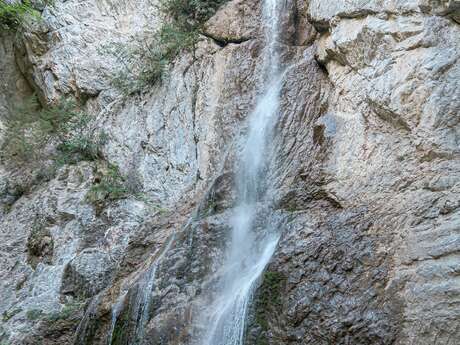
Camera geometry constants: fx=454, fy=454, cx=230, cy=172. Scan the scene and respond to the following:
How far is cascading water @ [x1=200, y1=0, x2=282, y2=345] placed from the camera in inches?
221

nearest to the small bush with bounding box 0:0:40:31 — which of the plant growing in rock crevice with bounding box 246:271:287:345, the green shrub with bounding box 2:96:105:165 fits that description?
the green shrub with bounding box 2:96:105:165

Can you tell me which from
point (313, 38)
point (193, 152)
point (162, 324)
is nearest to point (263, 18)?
point (313, 38)

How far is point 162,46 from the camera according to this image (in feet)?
37.8

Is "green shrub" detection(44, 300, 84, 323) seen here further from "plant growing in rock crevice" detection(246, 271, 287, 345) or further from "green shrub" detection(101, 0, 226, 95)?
"green shrub" detection(101, 0, 226, 95)

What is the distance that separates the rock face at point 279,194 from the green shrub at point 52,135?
1.30 ft

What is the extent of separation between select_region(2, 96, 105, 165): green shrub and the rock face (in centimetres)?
40

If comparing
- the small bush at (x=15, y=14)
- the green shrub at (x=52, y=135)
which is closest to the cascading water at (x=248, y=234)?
the green shrub at (x=52, y=135)

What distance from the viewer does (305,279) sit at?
18.2 feet

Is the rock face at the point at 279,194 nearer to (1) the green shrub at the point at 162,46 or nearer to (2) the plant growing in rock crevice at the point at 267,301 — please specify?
(2) the plant growing in rock crevice at the point at 267,301

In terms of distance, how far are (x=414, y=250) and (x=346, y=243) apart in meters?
0.81

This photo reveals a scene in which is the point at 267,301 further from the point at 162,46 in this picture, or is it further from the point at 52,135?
the point at 52,135

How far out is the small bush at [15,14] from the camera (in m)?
12.2

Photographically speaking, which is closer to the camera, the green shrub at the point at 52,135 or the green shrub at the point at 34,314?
the green shrub at the point at 34,314

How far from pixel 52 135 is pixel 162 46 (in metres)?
3.61
